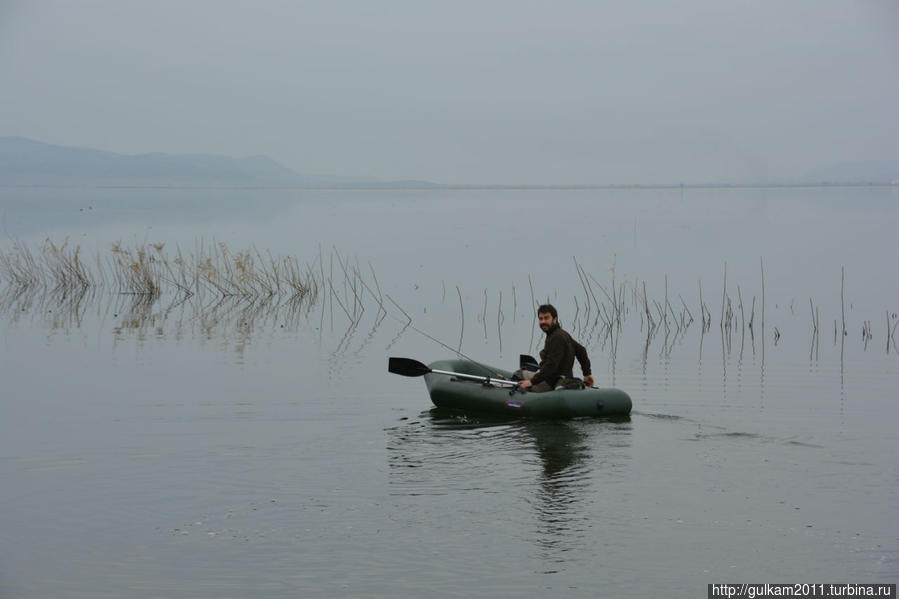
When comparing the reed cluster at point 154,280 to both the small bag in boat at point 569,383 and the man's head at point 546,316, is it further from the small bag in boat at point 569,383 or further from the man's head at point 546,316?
the man's head at point 546,316

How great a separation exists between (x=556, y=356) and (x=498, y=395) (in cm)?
84

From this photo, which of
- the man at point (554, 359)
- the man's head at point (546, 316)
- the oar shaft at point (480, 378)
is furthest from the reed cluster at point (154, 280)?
the man's head at point (546, 316)

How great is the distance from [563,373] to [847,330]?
9475 millimetres

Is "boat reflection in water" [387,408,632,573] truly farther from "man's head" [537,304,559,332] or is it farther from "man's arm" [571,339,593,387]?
"man's head" [537,304,559,332]

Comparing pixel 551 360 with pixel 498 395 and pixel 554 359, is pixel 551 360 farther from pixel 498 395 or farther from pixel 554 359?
pixel 498 395

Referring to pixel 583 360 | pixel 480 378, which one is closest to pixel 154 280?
pixel 480 378

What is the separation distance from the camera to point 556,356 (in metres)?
12.8

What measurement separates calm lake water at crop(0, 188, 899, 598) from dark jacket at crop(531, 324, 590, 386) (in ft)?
2.20

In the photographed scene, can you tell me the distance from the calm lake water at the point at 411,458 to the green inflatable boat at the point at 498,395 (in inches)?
8.1

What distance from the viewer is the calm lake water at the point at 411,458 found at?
773 centimetres

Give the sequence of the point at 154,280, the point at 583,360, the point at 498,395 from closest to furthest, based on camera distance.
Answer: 1. the point at 498,395
2. the point at 583,360
3. the point at 154,280

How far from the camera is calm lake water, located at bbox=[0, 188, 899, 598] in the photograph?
7727mm

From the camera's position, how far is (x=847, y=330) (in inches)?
794

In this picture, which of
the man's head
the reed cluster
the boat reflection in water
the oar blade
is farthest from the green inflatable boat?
the reed cluster
